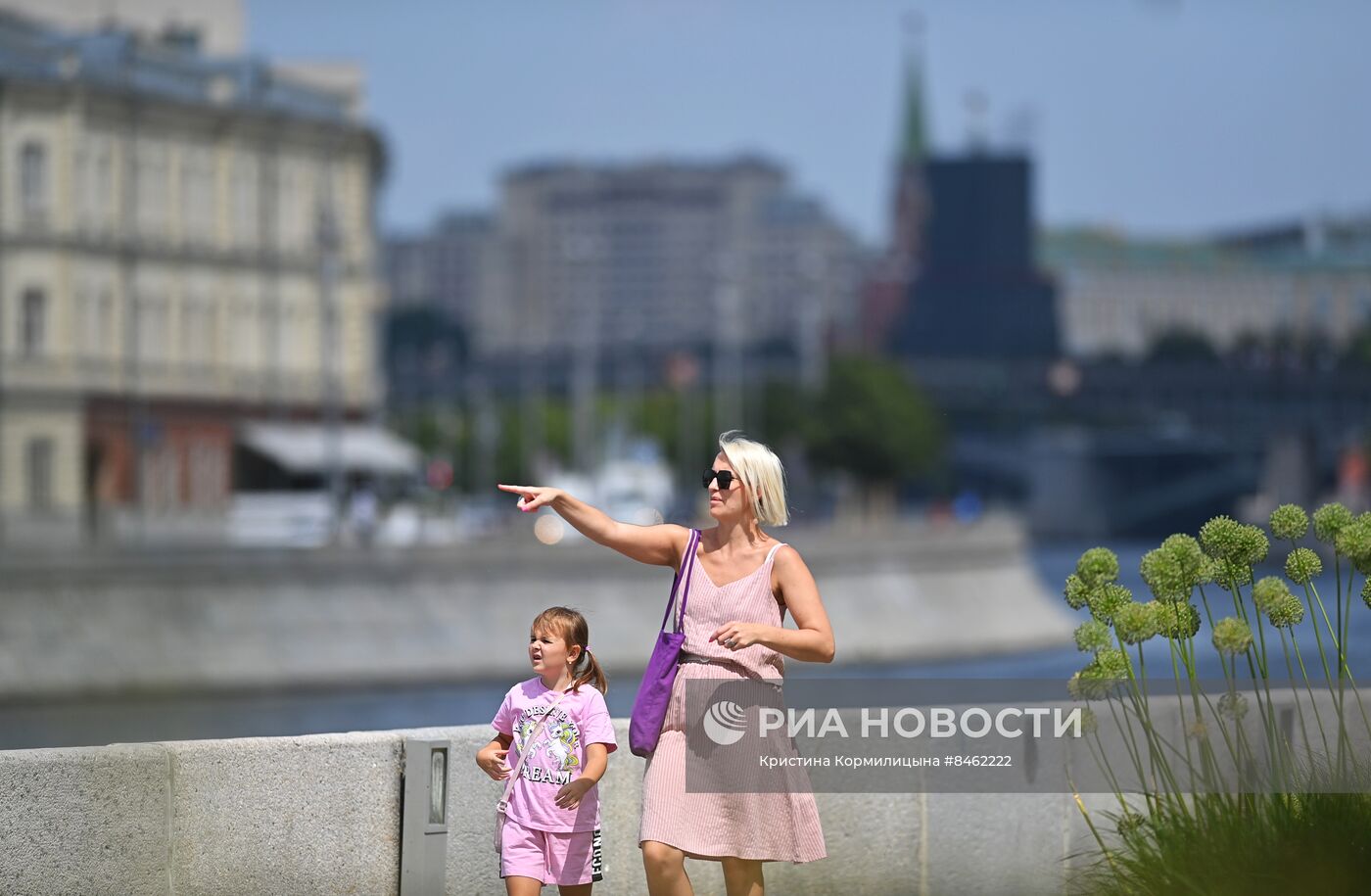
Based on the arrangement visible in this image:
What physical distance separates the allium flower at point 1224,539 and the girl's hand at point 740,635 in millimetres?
1880

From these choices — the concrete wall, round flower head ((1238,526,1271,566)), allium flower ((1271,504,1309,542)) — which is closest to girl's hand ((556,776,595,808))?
the concrete wall

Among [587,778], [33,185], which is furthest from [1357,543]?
[33,185]

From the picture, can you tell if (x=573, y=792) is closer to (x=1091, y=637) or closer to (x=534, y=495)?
(x=534, y=495)

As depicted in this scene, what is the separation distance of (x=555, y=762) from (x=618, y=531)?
2.49 feet

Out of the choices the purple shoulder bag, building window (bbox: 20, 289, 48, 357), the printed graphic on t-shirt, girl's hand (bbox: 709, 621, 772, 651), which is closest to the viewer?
girl's hand (bbox: 709, 621, 772, 651)

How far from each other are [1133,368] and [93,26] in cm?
7790

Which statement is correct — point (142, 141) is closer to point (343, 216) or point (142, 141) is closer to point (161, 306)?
point (161, 306)

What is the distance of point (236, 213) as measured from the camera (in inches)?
2559

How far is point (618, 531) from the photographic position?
7.39 meters

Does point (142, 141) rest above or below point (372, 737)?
above

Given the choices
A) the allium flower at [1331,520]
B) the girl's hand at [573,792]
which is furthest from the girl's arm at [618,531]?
the allium flower at [1331,520]

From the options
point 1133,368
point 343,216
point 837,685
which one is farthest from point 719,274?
point 837,685

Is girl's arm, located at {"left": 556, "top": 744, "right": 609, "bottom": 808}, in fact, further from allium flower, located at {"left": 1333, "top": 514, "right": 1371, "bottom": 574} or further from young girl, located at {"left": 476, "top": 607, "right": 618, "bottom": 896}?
allium flower, located at {"left": 1333, "top": 514, "right": 1371, "bottom": 574}

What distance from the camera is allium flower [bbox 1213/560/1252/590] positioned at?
8086 millimetres
